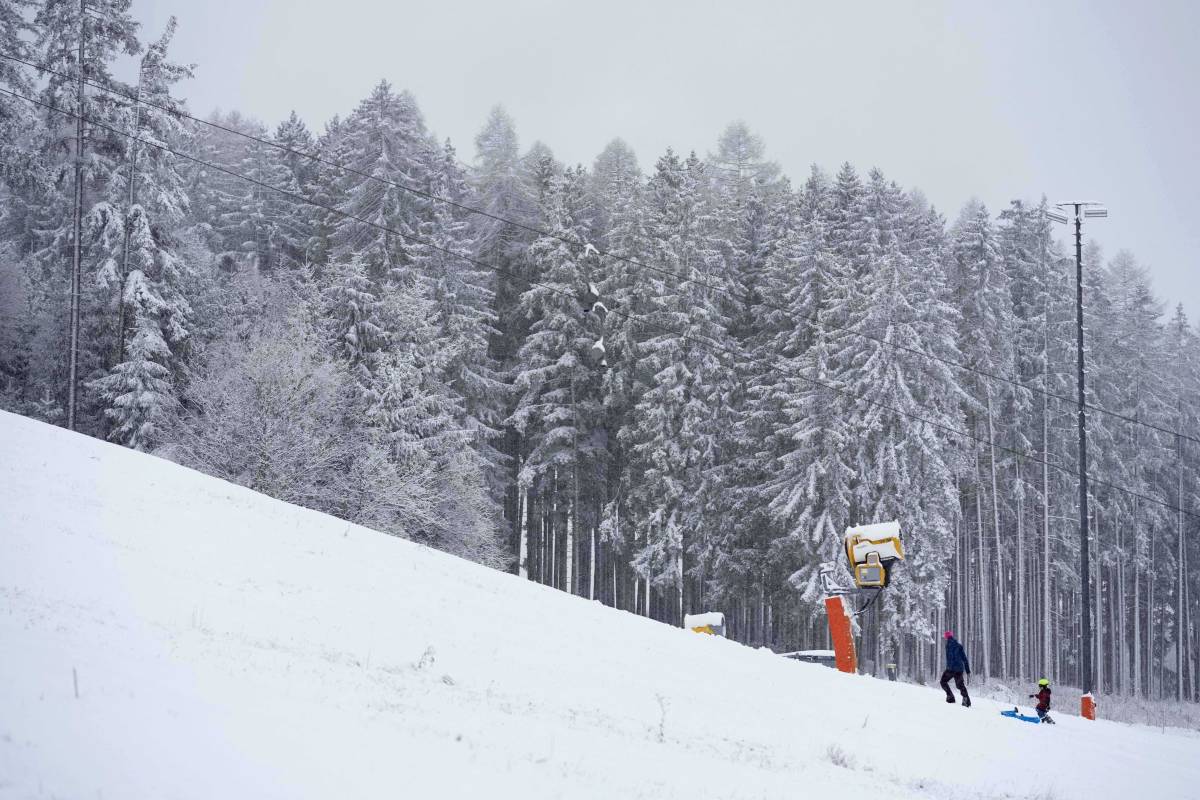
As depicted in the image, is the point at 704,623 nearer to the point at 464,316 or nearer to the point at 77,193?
the point at 464,316

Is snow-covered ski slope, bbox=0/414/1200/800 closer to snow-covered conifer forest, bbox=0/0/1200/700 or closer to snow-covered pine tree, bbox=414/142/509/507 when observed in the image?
snow-covered conifer forest, bbox=0/0/1200/700

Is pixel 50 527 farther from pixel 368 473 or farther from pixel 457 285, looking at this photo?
pixel 457 285

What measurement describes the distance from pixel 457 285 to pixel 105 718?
3727cm

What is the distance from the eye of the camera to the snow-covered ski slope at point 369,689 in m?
6.68

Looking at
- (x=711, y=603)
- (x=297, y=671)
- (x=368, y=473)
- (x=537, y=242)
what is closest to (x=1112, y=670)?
(x=711, y=603)

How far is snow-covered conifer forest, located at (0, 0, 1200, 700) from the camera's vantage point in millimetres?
32500

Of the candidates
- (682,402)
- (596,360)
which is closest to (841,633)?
(682,402)

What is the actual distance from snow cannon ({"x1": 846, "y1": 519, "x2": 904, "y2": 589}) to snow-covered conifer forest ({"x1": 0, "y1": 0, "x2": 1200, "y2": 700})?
11.7 m

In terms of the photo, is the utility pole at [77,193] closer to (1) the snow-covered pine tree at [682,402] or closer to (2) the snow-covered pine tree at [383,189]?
(2) the snow-covered pine tree at [383,189]

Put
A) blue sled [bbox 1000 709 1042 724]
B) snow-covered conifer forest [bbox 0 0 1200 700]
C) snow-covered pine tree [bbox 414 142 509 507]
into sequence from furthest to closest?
snow-covered pine tree [bbox 414 142 509 507] → snow-covered conifer forest [bbox 0 0 1200 700] → blue sled [bbox 1000 709 1042 724]

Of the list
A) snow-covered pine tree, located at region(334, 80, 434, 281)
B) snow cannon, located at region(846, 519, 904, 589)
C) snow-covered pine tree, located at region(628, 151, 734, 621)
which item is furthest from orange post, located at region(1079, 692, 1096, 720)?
snow-covered pine tree, located at region(334, 80, 434, 281)

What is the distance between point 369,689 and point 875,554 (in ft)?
54.7

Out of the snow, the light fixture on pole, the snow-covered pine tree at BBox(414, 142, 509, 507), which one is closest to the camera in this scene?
the snow

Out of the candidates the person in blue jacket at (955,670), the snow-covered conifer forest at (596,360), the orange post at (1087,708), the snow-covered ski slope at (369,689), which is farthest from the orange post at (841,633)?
the snow-covered conifer forest at (596,360)
